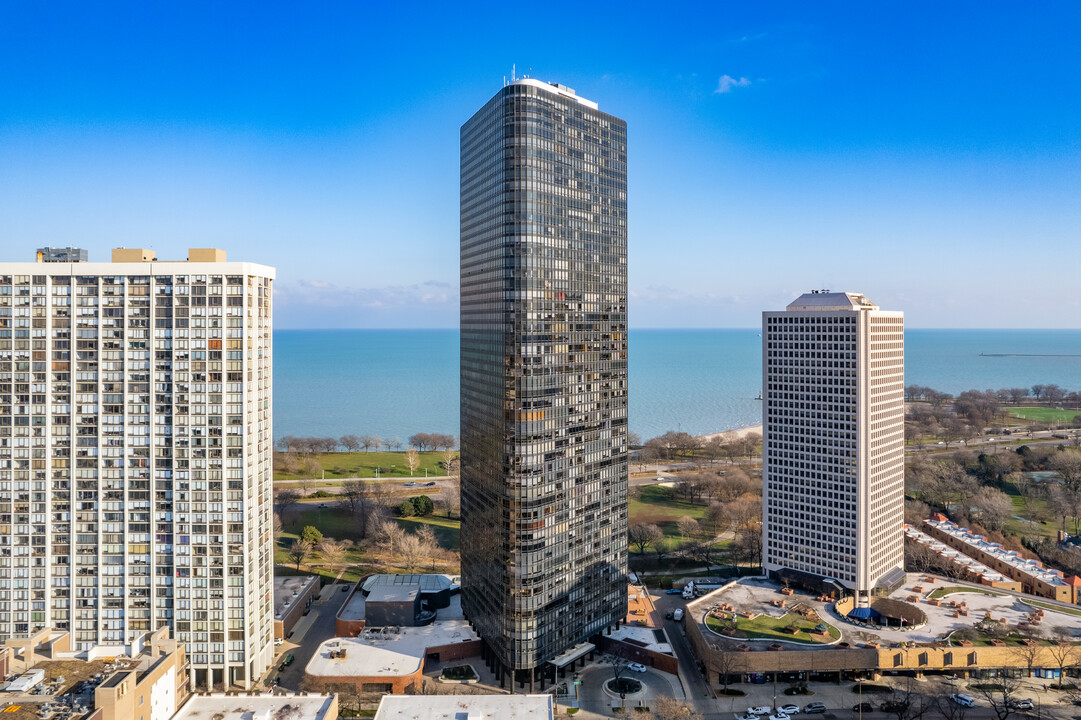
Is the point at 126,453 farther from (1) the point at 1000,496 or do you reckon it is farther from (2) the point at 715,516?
(1) the point at 1000,496

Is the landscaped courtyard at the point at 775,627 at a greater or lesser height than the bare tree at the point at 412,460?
lesser

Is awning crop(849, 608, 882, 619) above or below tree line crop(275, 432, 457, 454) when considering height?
below

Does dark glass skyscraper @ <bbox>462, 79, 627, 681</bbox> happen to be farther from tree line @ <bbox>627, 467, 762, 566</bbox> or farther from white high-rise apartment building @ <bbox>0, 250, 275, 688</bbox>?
tree line @ <bbox>627, 467, 762, 566</bbox>

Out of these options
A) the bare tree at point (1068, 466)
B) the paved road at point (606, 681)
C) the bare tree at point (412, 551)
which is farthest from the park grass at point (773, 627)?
the bare tree at point (1068, 466)

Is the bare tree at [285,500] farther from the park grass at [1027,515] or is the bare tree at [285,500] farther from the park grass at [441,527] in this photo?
the park grass at [1027,515]

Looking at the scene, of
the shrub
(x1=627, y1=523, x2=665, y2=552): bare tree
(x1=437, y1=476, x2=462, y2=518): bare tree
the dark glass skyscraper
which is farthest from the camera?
(x1=437, y1=476, x2=462, y2=518): bare tree

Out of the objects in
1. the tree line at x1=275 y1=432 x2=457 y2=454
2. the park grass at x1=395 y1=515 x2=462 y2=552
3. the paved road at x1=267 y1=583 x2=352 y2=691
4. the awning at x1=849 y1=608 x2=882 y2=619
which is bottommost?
the paved road at x1=267 y1=583 x2=352 y2=691

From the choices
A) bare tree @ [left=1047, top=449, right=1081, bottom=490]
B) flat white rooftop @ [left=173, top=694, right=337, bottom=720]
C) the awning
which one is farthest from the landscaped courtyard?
bare tree @ [left=1047, top=449, right=1081, bottom=490]
